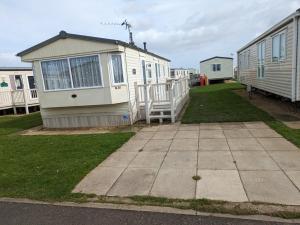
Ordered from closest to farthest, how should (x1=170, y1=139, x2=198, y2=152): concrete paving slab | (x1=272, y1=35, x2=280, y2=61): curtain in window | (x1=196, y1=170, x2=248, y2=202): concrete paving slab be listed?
(x1=196, y1=170, x2=248, y2=202): concrete paving slab, (x1=170, y1=139, x2=198, y2=152): concrete paving slab, (x1=272, y1=35, x2=280, y2=61): curtain in window

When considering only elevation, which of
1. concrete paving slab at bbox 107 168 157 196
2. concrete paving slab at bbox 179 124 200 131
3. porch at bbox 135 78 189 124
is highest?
porch at bbox 135 78 189 124

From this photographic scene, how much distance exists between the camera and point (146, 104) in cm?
971

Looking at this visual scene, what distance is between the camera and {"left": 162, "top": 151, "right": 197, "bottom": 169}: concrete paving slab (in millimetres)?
5129

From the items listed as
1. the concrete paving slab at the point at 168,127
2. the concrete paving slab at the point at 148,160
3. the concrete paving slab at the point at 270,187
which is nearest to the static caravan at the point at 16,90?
the concrete paving slab at the point at 168,127

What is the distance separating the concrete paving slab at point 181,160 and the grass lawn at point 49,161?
1.48 m

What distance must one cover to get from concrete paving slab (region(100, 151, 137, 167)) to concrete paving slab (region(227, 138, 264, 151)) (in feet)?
7.61

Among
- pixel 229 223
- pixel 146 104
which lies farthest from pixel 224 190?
pixel 146 104

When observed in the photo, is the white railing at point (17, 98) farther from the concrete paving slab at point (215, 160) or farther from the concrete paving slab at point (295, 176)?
the concrete paving slab at point (295, 176)

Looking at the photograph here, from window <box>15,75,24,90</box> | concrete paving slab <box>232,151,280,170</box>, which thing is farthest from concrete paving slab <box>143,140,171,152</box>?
window <box>15,75,24,90</box>

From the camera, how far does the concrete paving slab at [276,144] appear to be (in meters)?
5.77

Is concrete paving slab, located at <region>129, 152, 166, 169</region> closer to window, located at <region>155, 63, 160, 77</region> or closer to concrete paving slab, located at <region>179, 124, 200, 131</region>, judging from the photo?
concrete paving slab, located at <region>179, 124, 200, 131</region>

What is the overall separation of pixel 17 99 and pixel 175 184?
15.7 m

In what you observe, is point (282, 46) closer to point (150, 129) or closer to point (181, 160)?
point (150, 129)

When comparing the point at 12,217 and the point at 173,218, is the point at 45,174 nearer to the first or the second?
the point at 12,217
